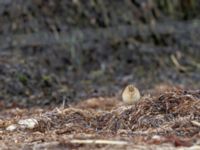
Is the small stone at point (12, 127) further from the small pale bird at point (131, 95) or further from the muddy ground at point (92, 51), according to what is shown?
the muddy ground at point (92, 51)

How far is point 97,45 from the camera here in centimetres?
1172

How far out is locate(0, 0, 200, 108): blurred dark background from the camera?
34.1ft

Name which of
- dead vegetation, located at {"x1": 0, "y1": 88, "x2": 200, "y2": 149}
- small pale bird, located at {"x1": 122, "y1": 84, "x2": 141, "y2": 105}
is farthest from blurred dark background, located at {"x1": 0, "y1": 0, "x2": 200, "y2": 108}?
dead vegetation, located at {"x1": 0, "y1": 88, "x2": 200, "y2": 149}

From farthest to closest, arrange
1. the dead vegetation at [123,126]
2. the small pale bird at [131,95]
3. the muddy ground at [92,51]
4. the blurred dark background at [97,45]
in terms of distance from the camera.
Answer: the blurred dark background at [97,45] < the muddy ground at [92,51] < the small pale bird at [131,95] < the dead vegetation at [123,126]

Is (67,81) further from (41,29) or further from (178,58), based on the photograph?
(178,58)

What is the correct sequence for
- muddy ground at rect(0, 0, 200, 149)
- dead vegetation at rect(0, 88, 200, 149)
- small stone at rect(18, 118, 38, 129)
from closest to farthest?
dead vegetation at rect(0, 88, 200, 149) < small stone at rect(18, 118, 38, 129) < muddy ground at rect(0, 0, 200, 149)

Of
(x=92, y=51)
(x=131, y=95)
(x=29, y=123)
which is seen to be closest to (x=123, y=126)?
(x=29, y=123)

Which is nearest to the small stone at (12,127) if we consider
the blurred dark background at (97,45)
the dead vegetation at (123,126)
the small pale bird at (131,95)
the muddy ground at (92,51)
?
the dead vegetation at (123,126)

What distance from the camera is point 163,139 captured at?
15.5 feet

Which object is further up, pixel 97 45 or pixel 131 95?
pixel 97 45

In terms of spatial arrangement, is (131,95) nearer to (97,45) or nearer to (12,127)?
(12,127)

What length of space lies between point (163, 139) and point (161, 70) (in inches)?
267

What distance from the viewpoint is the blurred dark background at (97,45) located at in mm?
10383

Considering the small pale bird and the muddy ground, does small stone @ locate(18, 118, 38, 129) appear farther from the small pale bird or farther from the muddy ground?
the muddy ground
